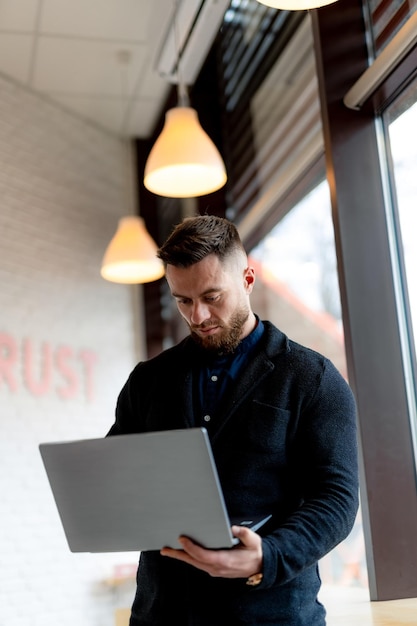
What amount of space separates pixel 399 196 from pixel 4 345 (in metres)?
2.66

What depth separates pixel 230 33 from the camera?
438 cm

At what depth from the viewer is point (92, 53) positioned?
462 cm

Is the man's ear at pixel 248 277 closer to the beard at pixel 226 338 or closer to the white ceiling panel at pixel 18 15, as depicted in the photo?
the beard at pixel 226 338

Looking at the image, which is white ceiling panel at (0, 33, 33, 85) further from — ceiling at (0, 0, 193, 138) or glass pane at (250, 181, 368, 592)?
glass pane at (250, 181, 368, 592)

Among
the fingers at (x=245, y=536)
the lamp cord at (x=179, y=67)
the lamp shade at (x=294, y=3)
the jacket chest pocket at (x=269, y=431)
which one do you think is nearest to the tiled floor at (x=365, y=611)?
the jacket chest pocket at (x=269, y=431)

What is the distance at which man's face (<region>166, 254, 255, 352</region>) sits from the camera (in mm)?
1666

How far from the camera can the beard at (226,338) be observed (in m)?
1.67

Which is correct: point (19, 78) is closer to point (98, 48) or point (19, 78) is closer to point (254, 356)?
point (98, 48)

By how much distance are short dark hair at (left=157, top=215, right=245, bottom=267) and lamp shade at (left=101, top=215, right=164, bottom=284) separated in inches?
103

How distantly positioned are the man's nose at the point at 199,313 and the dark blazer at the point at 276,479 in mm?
120

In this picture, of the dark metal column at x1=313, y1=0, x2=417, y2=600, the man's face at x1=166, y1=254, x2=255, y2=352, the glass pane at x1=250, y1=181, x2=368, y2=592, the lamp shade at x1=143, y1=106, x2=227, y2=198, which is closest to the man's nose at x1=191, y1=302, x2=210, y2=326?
the man's face at x1=166, y1=254, x2=255, y2=352

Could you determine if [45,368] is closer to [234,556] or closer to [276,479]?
[276,479]

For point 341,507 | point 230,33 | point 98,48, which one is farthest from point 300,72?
point 341,507

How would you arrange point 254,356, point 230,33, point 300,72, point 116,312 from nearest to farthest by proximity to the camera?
point 254,356
point 300,72
point 230,33
point 116,312
